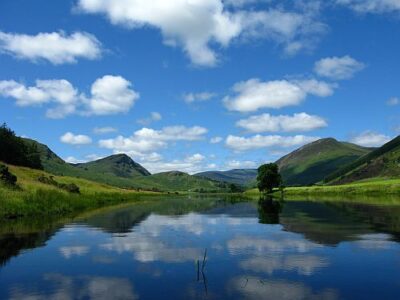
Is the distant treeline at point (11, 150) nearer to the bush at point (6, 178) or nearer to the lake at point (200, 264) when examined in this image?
the bush at point (6, 178)

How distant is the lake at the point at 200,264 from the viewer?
67.7ft

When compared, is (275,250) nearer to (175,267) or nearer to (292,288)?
(175,267)

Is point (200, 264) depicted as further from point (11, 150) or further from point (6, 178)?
point (11, 150)

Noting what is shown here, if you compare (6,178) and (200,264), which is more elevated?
(6,178)

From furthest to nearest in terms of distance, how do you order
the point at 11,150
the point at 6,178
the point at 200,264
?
the point at 11,150, the point at 6,178, the point at 200,264

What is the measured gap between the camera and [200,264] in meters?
27.1

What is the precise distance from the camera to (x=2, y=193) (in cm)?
5850

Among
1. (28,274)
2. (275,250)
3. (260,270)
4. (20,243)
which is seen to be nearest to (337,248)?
(275,250)

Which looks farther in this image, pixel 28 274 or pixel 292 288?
pixel 28 274

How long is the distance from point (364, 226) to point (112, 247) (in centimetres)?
2832

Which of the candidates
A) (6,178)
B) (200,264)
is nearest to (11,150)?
(6,178)

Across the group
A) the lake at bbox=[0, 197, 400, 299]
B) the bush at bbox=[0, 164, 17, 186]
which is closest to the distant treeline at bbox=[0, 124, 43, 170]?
the bush at bbox=[0, 164, 17, 186]

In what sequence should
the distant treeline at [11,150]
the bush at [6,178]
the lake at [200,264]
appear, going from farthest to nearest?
the distant treeline at [11,150] → the bush at [6,178] → the lake at [200,264]

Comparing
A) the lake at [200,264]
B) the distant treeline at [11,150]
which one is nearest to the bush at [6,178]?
the lake at [200,264]
